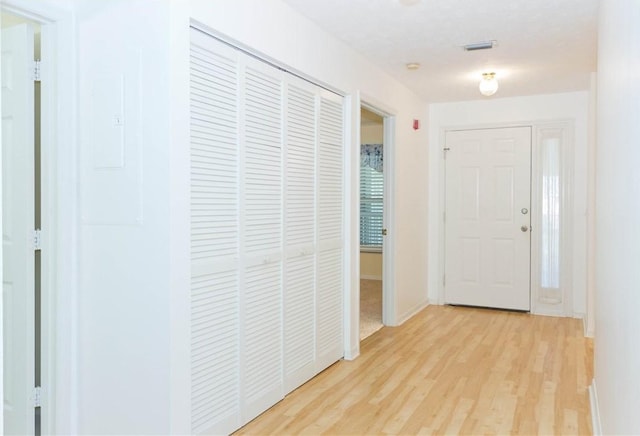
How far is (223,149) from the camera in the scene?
2578 mm

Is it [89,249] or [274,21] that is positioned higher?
[274,21]

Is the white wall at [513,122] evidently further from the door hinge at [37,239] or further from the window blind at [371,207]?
the door hinge at [37,239]

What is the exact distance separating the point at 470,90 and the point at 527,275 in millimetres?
2122

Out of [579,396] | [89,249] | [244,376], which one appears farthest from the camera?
[579,396]

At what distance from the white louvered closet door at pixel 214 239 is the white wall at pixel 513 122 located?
3897 mm

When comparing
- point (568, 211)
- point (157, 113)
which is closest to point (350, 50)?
point (157, 113)

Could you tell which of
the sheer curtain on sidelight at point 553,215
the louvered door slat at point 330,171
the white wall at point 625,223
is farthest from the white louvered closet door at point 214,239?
the sheer curtain on sidelight at point 553,215

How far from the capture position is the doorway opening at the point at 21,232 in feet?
7.93

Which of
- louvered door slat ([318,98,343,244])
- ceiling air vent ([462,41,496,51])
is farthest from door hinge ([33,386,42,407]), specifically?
ceiling air vent ([462,41,496,51])

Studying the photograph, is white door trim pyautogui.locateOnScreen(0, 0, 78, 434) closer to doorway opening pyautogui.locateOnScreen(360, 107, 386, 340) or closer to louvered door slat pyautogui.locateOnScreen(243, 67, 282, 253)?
louvered door slat pyautogui.locateOnScreen(243, 67, 282, 253)

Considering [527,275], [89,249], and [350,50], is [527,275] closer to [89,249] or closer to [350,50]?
[350,50]

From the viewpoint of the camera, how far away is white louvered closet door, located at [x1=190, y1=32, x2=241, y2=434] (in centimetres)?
239

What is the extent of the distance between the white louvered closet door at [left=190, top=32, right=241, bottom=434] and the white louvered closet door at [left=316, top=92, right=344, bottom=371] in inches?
38.9

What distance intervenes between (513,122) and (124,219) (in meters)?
4.71
